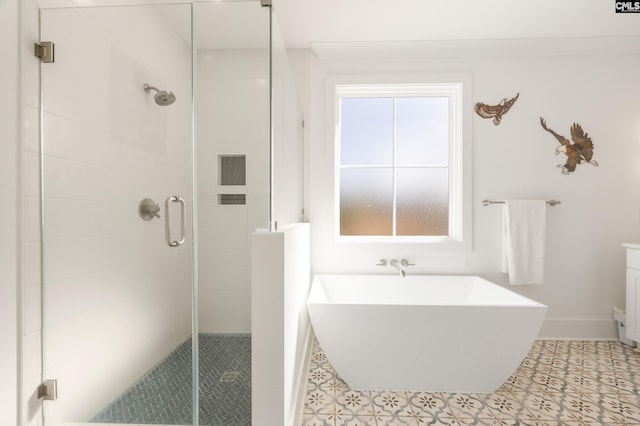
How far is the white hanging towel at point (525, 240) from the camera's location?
2330 millimetres

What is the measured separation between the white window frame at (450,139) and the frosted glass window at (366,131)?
2.6 inches

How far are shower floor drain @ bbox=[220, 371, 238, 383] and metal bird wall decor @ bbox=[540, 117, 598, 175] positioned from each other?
275cm

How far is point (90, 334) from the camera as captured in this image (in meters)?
1.19

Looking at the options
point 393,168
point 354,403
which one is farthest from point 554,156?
point 354,403

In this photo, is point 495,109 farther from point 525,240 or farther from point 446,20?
point 525,240

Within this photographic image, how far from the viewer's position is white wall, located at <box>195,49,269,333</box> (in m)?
1.17

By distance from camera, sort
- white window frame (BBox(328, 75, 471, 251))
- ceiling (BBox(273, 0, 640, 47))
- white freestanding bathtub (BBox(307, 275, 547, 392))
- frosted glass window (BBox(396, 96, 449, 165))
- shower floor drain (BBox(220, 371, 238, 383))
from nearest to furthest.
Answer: shower floor drain (BBox(220, 371, 238, 383))
white freestanding bathtub (BBox(307, 275, 547, 392))
ceiling (BBox(273, 0, 640, 47))
white window frame (BBox(328, 75, 471, 251))
frosted glass window (BBox(396, 96, 449, 165))

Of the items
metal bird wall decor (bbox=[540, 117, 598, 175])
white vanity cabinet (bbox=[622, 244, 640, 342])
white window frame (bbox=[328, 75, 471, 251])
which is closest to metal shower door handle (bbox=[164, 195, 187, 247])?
white window frame (bbox=[328, 75, 471, 251])

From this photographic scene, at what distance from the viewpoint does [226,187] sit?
1196 mm

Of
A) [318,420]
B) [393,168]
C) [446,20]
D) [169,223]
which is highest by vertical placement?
[446,20]

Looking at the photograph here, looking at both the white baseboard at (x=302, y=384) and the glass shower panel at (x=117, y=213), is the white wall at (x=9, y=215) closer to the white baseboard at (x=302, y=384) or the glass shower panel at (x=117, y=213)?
the glass shower panel at (x=117, y=213)

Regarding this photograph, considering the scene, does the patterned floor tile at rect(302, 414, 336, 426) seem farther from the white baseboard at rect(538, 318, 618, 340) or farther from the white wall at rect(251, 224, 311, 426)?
the white baseboard at rect(538, 318, 618, 340)

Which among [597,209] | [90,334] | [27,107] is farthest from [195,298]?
[597,209]

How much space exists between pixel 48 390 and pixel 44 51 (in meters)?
1.32
